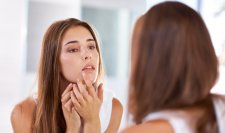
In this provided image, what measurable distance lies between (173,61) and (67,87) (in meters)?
0.52

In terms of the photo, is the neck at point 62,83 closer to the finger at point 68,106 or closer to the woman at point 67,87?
the woman at point 67,87

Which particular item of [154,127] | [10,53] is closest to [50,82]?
[154,127]

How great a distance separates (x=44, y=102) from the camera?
49.3 inches

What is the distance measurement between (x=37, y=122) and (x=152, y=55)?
0.65 m

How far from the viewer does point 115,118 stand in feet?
4.61

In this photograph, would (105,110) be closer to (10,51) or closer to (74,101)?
(74,101)

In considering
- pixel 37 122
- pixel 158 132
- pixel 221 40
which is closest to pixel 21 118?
pixel 37 122

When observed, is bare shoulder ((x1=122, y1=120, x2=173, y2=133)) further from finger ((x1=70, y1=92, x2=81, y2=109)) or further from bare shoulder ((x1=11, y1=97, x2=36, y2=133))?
bare shoulder ((x1=11, y1=97, x2=36, y2=133))

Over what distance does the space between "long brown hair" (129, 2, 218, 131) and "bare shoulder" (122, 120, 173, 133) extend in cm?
3

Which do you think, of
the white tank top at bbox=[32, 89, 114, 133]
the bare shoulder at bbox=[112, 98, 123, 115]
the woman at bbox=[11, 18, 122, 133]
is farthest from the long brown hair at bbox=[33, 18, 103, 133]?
the bare shoulder at bbox=[112, 98, 123, 115]

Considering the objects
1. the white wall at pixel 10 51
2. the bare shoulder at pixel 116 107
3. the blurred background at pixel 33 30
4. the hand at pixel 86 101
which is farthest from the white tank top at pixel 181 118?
the white wall at pixel 10 51

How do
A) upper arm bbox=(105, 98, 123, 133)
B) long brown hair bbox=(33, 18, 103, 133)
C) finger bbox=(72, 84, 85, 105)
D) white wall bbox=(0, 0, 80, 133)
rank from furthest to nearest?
white wall bbox=(0, 0, 80, 133), upper arm bbox=(105, 98, 123, 133), long brown hair bbox=(33, 18, 103, 133), finger bbox=(72, 84, 85, 105)

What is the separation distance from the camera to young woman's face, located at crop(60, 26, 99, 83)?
3.97 feet

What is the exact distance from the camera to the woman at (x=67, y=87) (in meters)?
1.15
